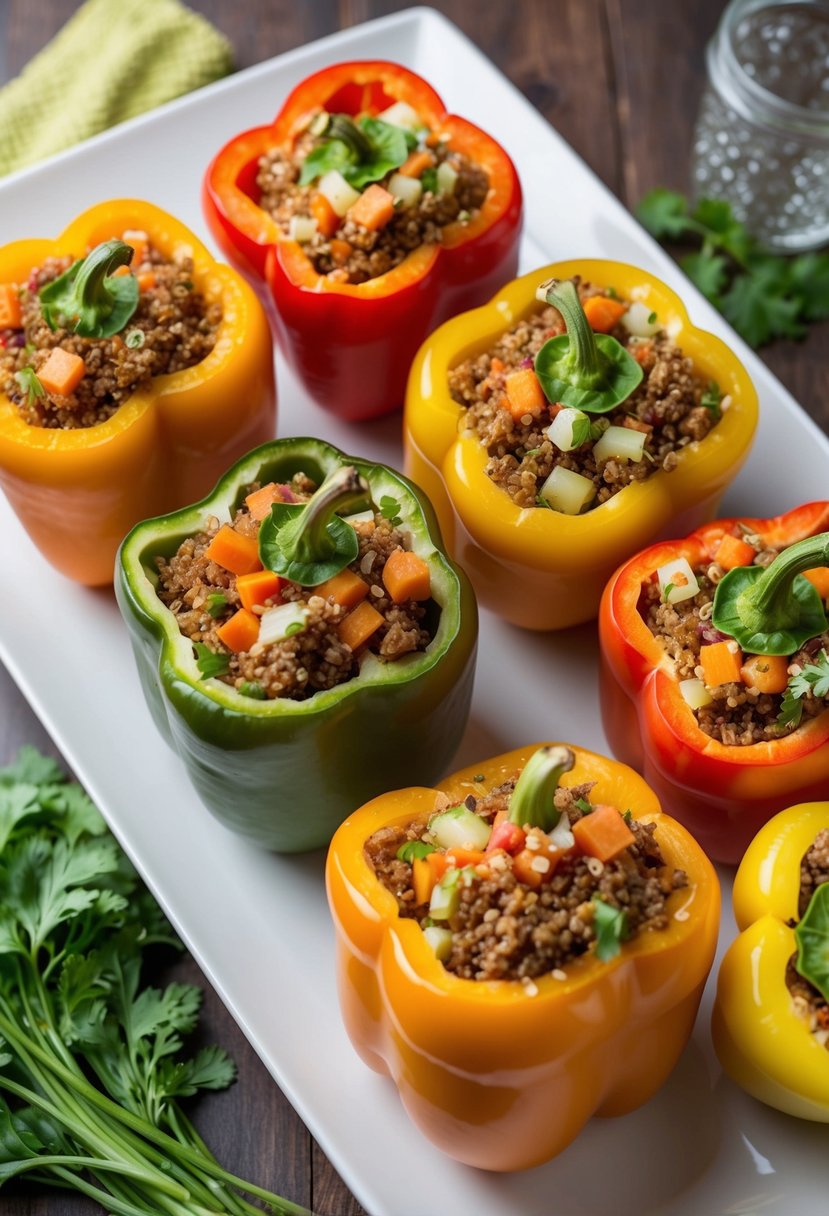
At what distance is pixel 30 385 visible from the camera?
3523 mm

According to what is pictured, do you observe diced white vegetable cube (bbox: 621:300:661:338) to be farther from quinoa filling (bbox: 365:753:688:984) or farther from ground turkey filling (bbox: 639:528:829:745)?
quinoa filling (bbox: 365:753:688:984)

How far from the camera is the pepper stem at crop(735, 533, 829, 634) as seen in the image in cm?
313

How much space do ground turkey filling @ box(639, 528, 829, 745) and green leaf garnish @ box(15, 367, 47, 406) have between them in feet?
4.91

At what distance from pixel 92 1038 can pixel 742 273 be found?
3.05 metres

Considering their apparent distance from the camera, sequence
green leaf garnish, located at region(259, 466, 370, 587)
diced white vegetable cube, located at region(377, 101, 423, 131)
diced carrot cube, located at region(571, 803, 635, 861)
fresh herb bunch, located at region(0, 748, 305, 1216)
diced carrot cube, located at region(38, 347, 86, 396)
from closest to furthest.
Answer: diced carrot cube, located at region(571, 803, 635, 861)
green leaf garnish, located at region(259, 466, 370, 587)
fresh herb bunch, located at region(0, 748, 305, 1216)
diced carrot cube, located at region(38, 347, 86, 396)
diced white vegetable cube, located at region(377, 101, 423, 131)

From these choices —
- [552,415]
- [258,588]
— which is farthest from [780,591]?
[258,588]

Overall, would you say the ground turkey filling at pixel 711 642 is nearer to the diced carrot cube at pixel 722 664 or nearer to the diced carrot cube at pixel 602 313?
the diced carrot cube at pixel 722 664

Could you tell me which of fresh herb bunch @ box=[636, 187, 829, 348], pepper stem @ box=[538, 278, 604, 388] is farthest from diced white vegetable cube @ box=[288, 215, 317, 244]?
fresh herb bunch @ box=[636, 187, 829, 348]

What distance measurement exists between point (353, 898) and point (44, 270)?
1.81m

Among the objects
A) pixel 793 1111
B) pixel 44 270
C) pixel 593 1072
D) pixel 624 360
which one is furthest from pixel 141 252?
pixel 793 1111

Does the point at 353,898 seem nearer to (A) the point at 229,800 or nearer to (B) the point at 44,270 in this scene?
(A) the point at 229,800

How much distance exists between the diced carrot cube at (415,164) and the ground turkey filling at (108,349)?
62 cm

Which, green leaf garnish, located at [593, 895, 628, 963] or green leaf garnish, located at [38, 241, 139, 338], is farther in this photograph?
green leaf garnish, located at [38, 241, 139, 338]

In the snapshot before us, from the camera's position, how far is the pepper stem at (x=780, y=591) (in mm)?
3131
